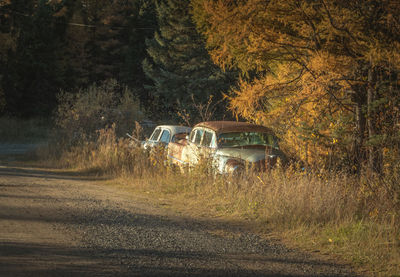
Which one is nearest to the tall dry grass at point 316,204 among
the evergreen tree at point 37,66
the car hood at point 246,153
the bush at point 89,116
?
the car hood at point 246,153

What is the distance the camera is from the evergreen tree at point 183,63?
116ft

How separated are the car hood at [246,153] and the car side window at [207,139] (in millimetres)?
593

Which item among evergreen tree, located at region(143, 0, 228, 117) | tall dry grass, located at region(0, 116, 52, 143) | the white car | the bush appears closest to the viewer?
the white car

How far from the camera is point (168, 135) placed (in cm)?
1653

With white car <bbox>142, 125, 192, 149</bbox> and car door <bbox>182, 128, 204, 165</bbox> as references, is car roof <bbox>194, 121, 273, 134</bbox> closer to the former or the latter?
car door <bbox>182, 128, 204, 165</bbox>

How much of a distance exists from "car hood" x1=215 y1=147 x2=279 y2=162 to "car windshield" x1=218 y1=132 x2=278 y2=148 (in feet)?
1.01

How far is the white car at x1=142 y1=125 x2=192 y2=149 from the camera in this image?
16266 mm

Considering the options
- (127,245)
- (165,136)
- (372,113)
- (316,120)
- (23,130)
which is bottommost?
(127,245)

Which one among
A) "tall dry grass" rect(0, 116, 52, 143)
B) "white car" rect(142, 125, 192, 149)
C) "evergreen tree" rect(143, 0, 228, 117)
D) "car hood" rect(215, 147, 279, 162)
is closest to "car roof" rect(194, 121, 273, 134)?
"car hood" rect(215, 147, 279, 162)

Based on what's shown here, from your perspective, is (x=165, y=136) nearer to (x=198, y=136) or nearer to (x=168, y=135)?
(x=168, y=135)

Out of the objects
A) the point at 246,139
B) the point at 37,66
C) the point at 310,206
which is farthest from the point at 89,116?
the point at 37,66

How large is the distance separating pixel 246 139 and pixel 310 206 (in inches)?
163

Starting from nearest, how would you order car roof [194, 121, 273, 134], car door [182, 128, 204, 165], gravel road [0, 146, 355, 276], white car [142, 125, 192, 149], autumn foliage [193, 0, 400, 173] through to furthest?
gravel road [0, 146, 355, 276] → autumn foliage [193, 0, 400, 173] → car roof [194, 121, 273, 134] → car door [182, 128, 204, 165] → white car [142, 125, 192, 149]

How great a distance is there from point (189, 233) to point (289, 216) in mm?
1833
